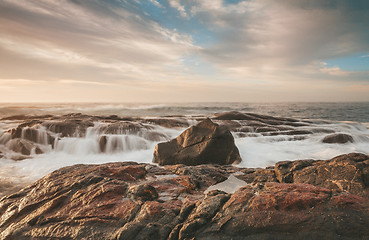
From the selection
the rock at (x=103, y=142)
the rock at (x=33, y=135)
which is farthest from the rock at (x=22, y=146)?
the rock at (x=103, y=142)

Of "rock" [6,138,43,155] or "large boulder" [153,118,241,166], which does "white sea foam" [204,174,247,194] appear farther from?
"rock" [6,138,43,155]

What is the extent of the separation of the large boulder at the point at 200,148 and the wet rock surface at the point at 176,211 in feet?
11.5

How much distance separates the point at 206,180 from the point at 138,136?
9349 mm

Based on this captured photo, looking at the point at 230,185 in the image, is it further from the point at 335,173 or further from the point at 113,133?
the point at 113,133

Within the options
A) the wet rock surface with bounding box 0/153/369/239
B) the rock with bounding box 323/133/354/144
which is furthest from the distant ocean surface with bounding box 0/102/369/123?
the wet rock surface with bounding box 0/153/369/239

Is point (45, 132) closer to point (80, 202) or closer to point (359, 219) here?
point (80, 202)

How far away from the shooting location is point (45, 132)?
1163 cm

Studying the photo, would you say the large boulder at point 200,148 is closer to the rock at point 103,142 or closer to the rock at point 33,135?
the rock at point 103,142

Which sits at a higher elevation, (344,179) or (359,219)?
(359,219)

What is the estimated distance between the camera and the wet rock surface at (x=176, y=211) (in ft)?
7.09

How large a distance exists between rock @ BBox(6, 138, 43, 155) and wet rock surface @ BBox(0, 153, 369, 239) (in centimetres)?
813

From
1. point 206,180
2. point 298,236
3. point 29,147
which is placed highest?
point 298,236

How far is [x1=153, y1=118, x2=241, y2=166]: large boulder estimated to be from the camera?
728 centimetres

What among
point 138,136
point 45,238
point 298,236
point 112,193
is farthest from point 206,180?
point 138,136
